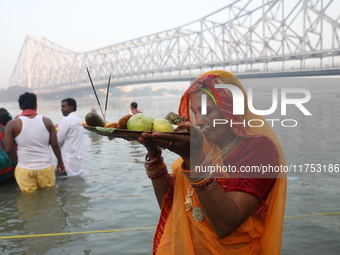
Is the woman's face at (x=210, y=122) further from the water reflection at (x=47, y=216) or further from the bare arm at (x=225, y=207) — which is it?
the water reflection at (x=47, y=216)

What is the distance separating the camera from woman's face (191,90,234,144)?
1.38 metres

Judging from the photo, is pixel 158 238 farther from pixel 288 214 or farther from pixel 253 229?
pixel 288 214

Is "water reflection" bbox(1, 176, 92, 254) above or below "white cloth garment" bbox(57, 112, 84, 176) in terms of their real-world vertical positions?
below

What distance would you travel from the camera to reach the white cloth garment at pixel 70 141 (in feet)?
16.4

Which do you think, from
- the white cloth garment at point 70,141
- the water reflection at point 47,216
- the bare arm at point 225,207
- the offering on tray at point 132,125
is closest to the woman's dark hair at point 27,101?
the white cloth garment at point 70,141

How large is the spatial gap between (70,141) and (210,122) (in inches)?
158

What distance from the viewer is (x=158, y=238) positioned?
1618mm

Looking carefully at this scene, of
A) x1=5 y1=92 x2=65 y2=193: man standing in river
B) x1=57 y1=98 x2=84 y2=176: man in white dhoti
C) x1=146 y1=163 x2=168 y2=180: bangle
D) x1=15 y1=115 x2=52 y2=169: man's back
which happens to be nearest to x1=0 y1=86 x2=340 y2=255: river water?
x1=5 y1=92 x2=65 y2=193: man standing in river

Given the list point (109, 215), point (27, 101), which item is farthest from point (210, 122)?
point (27, 101)

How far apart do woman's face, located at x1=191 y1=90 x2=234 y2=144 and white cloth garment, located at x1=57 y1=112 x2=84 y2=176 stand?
3852 mm

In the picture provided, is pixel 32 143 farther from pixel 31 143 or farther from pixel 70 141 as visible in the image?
pixel 70 141

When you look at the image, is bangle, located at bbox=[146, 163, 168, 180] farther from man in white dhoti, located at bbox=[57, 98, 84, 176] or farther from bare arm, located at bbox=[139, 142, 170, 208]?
man in white dhoti, located at bbox=[57, 98, 84, 176]

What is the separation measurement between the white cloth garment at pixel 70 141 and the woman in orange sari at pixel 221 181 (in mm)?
3702

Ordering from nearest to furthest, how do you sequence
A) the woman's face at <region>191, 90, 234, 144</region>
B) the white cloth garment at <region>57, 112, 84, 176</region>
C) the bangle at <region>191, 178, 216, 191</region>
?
the bangle at <region>191, 178, 216, 191</region>
the woman's face at <region>191, 90, 234, 144</region>
the white cloth garment at <region>57, 112, 84, 176</region>
